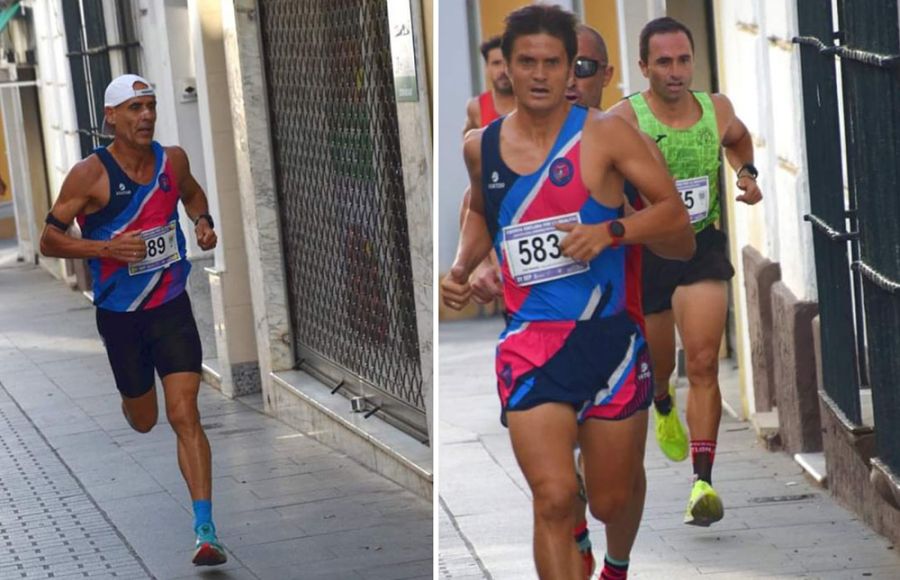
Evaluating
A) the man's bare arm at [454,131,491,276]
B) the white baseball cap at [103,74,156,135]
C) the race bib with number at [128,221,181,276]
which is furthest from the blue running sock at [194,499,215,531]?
the man's bare arm at [454,131,491,276]

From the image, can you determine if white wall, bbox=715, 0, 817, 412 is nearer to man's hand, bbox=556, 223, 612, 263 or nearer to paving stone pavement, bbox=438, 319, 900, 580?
paving stone pavement, bbox=438, 319, 900, 580

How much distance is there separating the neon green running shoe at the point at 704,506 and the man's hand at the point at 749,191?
1.21 metres

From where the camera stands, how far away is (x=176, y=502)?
10914 mm

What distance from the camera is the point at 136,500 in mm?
11078

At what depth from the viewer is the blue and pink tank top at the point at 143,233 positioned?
9.41 m

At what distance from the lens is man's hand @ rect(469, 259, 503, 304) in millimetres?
6656

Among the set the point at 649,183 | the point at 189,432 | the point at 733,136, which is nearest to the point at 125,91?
the point at 189,432

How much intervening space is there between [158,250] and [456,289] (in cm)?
320

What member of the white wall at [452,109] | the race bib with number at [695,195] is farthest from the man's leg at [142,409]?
the white wall at [452,109]

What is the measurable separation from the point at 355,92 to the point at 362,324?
145cm

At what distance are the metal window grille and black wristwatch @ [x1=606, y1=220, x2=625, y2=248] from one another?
419cm

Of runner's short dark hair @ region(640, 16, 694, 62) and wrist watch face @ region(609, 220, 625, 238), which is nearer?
wrist watch face @ region(609, 220, 625, 238)

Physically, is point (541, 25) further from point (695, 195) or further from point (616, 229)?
point (695, 195)

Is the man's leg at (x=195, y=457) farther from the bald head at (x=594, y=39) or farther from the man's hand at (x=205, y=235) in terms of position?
the bald head at (x=594, y=39)
